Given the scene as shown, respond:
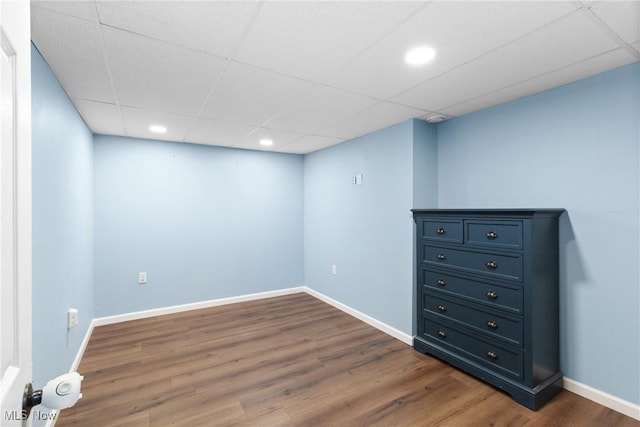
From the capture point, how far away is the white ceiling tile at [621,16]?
4.35 ft

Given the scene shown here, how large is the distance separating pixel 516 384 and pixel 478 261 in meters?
0.87

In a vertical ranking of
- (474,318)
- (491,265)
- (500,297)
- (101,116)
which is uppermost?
(101,116)

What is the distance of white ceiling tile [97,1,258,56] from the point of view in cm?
133

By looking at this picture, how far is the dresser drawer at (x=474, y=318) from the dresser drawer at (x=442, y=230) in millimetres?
529

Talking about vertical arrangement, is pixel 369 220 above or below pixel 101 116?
below

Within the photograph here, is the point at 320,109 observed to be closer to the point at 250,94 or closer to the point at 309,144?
the point at 250,94

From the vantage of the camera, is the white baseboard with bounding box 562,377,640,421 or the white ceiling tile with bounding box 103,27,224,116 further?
the white baseboard with bounding box 562,377,640,421

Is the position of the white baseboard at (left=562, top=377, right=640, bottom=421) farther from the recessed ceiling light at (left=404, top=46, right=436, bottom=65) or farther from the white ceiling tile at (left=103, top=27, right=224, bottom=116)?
the white ceiling tile at (left=103, top=27, right=224, bottom=116)

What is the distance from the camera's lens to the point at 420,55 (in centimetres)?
176

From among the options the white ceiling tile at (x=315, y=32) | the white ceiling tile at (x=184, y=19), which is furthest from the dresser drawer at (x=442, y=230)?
the white ceiling tile at (x=184, y=19)

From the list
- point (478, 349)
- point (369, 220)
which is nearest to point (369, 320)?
point (369, 220)

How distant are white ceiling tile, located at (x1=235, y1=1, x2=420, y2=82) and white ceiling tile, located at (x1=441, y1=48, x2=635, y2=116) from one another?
1.30 meters

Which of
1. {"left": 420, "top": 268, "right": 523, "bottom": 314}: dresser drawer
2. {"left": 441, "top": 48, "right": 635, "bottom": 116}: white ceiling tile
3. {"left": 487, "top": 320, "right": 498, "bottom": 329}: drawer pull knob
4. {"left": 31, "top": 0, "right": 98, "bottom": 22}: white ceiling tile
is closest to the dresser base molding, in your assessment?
{"left": 487, "top": 320, "right": 498, "bottom": 329}: drawer pull knob

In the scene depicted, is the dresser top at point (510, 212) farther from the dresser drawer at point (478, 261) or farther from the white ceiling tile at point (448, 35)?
the white ceiling tile at point (448, 35)
